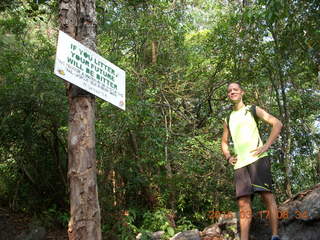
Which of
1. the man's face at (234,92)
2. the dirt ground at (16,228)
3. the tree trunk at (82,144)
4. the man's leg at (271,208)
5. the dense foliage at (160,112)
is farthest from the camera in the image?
the dirt ground at (16,228)

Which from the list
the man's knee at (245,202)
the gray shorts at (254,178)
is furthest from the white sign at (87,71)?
the man's knee at (245,202)

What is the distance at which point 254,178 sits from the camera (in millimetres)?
3359

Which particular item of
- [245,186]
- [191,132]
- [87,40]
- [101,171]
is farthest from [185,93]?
[87,40]

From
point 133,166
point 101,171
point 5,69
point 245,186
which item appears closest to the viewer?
point 245,186

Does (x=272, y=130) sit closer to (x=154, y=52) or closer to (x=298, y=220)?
(x=298, y=220)

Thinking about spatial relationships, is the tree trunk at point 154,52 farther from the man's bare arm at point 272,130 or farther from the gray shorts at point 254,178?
the gray shorts at point 254,178

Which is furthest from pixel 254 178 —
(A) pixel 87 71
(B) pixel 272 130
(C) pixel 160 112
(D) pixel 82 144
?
(C) pixel 160 112

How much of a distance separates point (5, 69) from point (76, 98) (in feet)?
16.4

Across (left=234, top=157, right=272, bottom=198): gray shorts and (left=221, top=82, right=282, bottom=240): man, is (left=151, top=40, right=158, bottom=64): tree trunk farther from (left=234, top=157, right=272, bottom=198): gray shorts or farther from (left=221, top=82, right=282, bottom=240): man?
(left=234, top=157, right=272, bottom=198): gray shorts

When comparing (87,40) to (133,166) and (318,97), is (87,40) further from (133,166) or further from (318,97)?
(318,97)

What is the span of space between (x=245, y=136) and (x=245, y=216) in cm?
80

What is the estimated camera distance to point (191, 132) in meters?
7.24

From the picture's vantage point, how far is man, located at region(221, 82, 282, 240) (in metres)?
3.33

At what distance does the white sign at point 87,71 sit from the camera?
8.09 ft
